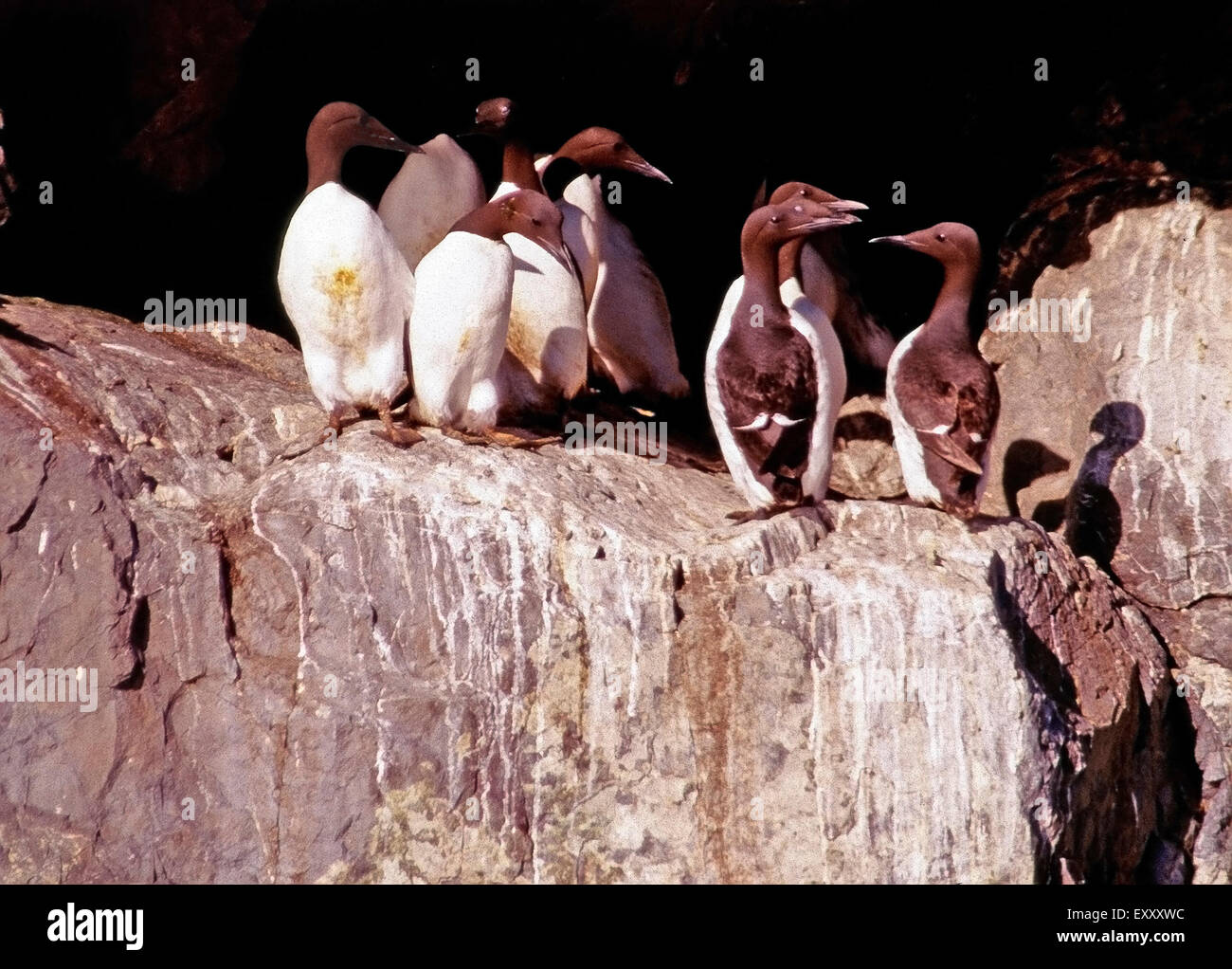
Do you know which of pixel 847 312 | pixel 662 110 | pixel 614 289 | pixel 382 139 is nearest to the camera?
pixel 382 139

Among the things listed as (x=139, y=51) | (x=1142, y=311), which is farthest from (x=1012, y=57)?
(x=139, y=51)

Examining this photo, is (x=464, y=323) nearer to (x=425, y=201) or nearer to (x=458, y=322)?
(x=458, y=322)

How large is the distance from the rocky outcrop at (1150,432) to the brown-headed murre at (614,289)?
1615mm

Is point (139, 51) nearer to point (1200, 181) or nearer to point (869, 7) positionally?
point (869, 7)

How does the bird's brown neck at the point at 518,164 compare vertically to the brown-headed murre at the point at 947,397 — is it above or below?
above

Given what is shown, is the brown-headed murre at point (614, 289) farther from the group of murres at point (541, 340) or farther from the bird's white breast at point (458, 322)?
the bird's white breast at point (458, 322)

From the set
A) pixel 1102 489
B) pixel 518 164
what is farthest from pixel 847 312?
pixel 518 164

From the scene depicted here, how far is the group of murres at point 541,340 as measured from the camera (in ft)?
20.5

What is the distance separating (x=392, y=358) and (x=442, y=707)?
153 centimetres

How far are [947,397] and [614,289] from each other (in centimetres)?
198

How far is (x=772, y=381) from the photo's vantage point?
20.4 feet

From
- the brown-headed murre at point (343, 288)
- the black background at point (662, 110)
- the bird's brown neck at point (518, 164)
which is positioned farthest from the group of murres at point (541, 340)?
the black background at point (662, 110)

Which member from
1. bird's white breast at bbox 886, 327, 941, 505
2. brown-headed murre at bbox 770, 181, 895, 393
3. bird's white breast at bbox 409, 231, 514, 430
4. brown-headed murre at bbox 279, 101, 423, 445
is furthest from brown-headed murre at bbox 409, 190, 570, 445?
brown-headed murre at bbox 770, 181, 895, 393

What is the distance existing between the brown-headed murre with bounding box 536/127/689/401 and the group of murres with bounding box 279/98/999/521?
0.68 meters
